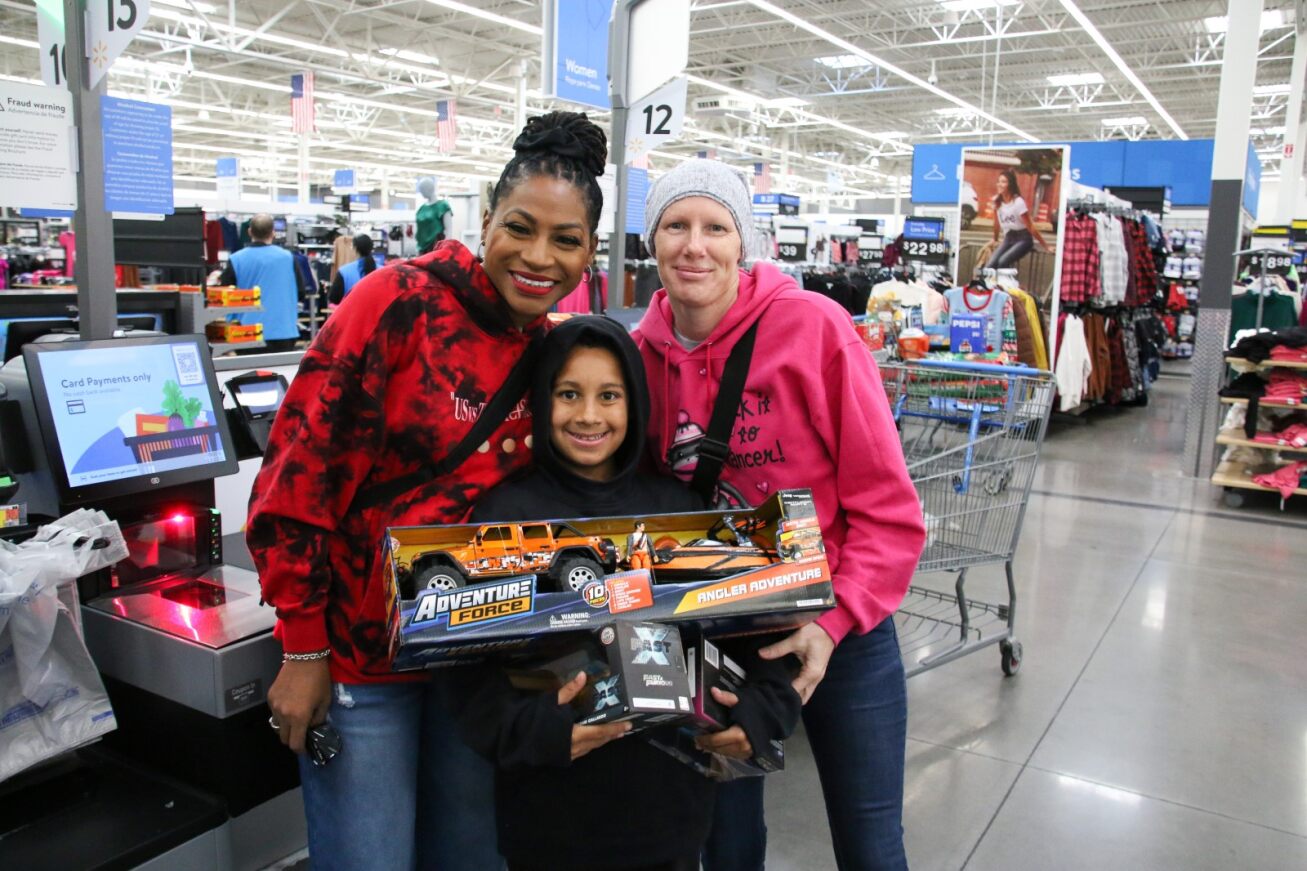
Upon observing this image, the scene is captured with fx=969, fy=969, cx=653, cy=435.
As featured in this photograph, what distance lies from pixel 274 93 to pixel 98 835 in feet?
83.5

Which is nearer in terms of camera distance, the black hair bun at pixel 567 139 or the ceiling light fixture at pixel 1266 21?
the black hair bun at pixel 567 139

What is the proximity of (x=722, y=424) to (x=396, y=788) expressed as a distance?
790 mm

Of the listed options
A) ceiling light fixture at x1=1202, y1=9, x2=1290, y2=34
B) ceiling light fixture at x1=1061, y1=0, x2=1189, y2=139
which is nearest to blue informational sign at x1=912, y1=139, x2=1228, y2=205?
ceiling light fixture at x1=1061, y1=0, x2=1189, y2=139

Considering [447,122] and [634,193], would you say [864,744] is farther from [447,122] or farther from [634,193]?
[447,122]

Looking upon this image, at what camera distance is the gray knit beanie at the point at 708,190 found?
5.32 ft

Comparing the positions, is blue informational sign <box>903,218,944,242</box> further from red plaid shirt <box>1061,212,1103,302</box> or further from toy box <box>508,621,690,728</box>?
toy box <box>508,621,690,728</box>

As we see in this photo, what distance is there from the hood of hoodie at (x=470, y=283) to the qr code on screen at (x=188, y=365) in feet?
2.99

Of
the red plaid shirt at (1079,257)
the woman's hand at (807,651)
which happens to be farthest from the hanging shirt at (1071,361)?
the woman's hand at (807,651)

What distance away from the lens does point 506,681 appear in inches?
52.0

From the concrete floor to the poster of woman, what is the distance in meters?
3.77

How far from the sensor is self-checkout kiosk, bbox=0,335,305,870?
6.03 feet

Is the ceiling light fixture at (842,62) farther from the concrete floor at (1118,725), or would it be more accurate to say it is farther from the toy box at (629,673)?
the toy box at (629,673)

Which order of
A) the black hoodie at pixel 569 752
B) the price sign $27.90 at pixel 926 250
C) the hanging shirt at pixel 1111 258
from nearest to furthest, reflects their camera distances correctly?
1. the black hoodie at pixel 569 752
2. the hanging shirt at pixel 1111 258
3. the price sign $27.90 at pixel 926 250

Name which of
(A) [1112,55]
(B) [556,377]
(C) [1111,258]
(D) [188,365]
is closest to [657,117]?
(D) [188,365]
